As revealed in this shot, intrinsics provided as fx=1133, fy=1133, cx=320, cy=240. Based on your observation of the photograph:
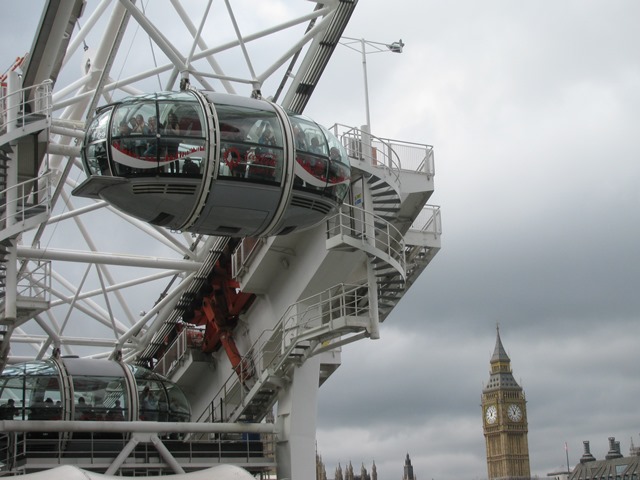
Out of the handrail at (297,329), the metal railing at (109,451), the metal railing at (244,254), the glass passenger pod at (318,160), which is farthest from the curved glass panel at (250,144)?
the metal railing at (109,451)

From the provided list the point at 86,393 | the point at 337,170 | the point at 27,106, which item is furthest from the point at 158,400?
the point at 337,170

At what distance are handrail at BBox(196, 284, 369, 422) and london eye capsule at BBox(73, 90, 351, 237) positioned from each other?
17.8 ft

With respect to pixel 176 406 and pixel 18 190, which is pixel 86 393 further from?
pixel 18 190

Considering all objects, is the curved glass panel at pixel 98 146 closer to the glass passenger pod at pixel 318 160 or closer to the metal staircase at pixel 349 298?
the glass passenger pod at pixel 318 160

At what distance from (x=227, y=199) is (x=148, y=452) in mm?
10491

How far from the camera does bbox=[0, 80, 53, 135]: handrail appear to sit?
91.8 ft

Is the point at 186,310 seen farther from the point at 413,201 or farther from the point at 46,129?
the point at 46,129

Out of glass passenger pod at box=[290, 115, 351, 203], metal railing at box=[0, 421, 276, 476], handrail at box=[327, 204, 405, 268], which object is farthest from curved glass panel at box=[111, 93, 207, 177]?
metal railing at box=[0, 421, 276, 476]

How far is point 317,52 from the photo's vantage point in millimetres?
33656

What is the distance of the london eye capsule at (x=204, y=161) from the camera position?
2484 cm

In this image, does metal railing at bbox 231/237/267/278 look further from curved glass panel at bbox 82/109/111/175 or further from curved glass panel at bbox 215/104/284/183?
curved glass panel at bbox 82/109/111/175

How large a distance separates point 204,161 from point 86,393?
1184 cm

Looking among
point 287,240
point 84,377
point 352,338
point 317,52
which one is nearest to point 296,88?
point 317,52

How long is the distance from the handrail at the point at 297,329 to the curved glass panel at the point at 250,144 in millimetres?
6202
